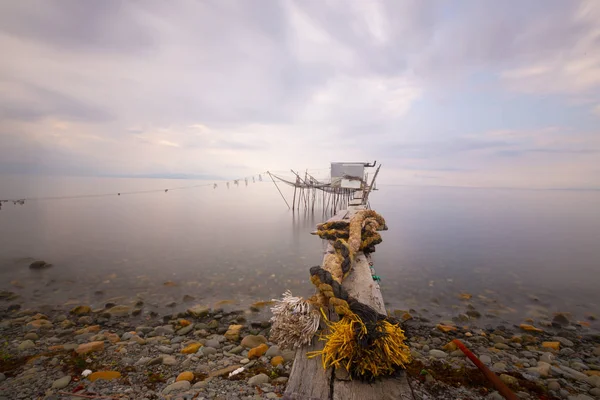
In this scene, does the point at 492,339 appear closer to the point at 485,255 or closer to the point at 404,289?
the point at 404,289

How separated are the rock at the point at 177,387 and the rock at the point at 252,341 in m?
1.42

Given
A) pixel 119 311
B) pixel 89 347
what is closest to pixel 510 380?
pixel 89 347

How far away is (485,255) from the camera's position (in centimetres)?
1423

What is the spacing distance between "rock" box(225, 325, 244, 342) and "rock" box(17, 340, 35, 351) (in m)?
3.89

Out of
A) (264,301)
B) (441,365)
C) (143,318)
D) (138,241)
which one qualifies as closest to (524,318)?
(441,365)

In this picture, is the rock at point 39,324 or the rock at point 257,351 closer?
the rock at point 257,351

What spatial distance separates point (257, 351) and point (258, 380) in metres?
0.90

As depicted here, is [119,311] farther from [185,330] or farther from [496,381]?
[496,381]

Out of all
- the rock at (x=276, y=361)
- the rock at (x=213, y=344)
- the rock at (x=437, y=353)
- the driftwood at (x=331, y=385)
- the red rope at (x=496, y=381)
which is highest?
the driftwood at (x=331, y=385)

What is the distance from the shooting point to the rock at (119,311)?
6.87 m

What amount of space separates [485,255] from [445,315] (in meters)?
9.47

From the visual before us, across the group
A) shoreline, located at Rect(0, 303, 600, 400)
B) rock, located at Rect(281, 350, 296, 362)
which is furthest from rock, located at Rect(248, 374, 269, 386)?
rock, located at Rect(281, 350, 296, 362)

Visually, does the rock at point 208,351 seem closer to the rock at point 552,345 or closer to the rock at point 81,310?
the rock at point 81,310

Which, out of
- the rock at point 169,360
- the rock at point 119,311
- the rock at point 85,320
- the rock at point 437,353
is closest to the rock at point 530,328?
the rock at point 437,353
